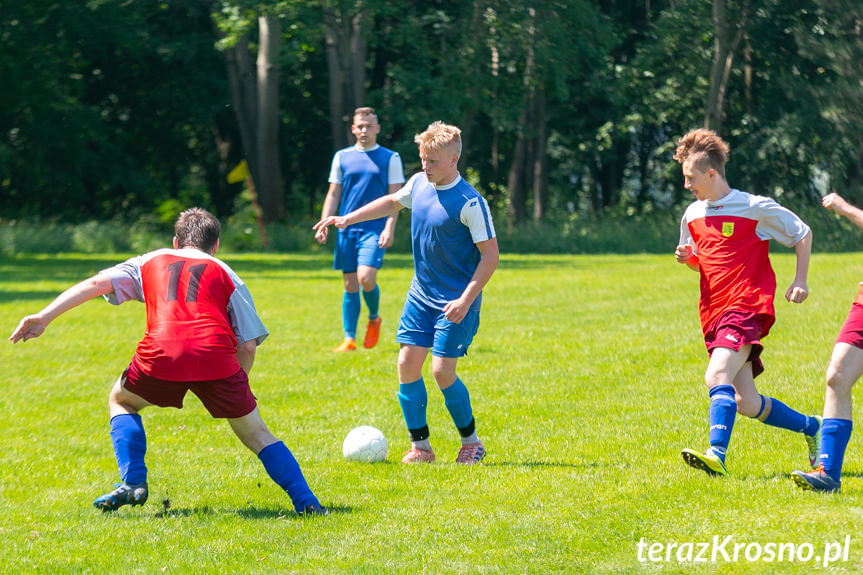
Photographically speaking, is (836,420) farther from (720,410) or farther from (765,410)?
(765,410)

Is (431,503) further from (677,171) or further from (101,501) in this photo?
(677,171)

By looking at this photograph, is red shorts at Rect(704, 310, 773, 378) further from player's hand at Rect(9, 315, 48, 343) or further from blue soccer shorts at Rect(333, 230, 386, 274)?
blue soccer shorts at Rect(333, 230, 386, 274)

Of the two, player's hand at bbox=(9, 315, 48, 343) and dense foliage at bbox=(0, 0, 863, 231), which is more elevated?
dense foliage at bbox=(0, 0, 863, 231)

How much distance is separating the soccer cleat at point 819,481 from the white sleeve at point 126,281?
3426mm

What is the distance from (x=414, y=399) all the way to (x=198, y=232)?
→ 193cm

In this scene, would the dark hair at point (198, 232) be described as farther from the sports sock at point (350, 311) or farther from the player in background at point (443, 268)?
the sports sock at point (350, 311)

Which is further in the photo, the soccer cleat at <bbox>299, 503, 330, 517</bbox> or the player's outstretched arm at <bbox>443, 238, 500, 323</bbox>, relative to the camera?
the player's outstretched arm at <bbox>443, 238, 500, 323</bbox>

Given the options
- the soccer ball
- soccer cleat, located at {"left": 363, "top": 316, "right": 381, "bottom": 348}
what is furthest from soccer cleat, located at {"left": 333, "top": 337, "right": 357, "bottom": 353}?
the soccer ball

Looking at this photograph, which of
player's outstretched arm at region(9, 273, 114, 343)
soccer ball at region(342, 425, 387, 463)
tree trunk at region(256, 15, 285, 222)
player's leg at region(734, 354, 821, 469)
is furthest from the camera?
tree trunk at region(256, 15, 285, 222)

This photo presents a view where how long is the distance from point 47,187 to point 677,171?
2285 centimetres

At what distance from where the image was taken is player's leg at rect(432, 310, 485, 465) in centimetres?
643

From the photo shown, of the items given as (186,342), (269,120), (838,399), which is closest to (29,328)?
(186,342)

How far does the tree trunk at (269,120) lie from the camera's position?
3106 cm

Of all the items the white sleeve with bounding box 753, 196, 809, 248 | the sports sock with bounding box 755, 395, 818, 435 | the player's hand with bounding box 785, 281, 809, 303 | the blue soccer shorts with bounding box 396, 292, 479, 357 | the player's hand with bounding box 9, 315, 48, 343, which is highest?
the white sleeve with bounding box 753, 196, 809, 248
